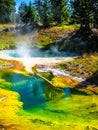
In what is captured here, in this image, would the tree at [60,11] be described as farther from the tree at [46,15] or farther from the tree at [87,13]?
the tree at [87,13]

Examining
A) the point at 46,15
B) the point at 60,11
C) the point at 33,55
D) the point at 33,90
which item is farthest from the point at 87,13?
the point at 33,90

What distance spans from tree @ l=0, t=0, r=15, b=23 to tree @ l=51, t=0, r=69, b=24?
40.7 meters

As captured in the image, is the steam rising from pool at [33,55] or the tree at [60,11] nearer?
the steam rising from pool at [33,55]

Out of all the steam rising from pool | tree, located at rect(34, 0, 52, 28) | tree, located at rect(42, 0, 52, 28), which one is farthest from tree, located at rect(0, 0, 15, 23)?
the steam rising from pool

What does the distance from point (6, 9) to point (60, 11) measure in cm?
5050

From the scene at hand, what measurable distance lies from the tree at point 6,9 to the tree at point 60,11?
40679 mm

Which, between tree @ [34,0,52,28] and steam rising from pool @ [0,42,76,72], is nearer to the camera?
steam rising from pool @ [0,42,76,72]

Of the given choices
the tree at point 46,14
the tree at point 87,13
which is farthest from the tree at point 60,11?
the tree at point 87,13

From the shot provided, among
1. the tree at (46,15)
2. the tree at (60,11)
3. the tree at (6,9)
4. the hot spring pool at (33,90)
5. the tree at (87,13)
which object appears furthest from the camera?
the tree at (6,9)

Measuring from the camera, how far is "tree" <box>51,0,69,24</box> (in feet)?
392

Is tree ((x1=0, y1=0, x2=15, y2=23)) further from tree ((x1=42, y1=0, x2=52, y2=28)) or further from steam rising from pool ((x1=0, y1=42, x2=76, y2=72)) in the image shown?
steam rising from pool ((x1=0, y1=42, x2=76, y2=72))

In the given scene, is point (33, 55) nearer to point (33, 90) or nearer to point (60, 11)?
point (33, 90)

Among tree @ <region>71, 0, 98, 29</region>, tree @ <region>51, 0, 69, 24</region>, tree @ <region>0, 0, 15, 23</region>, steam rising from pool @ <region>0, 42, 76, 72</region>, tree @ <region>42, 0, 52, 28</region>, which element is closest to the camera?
steam rising from pool @ <region>0, 42, 76, 72</region>

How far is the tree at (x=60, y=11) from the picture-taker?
11962 centimetres
